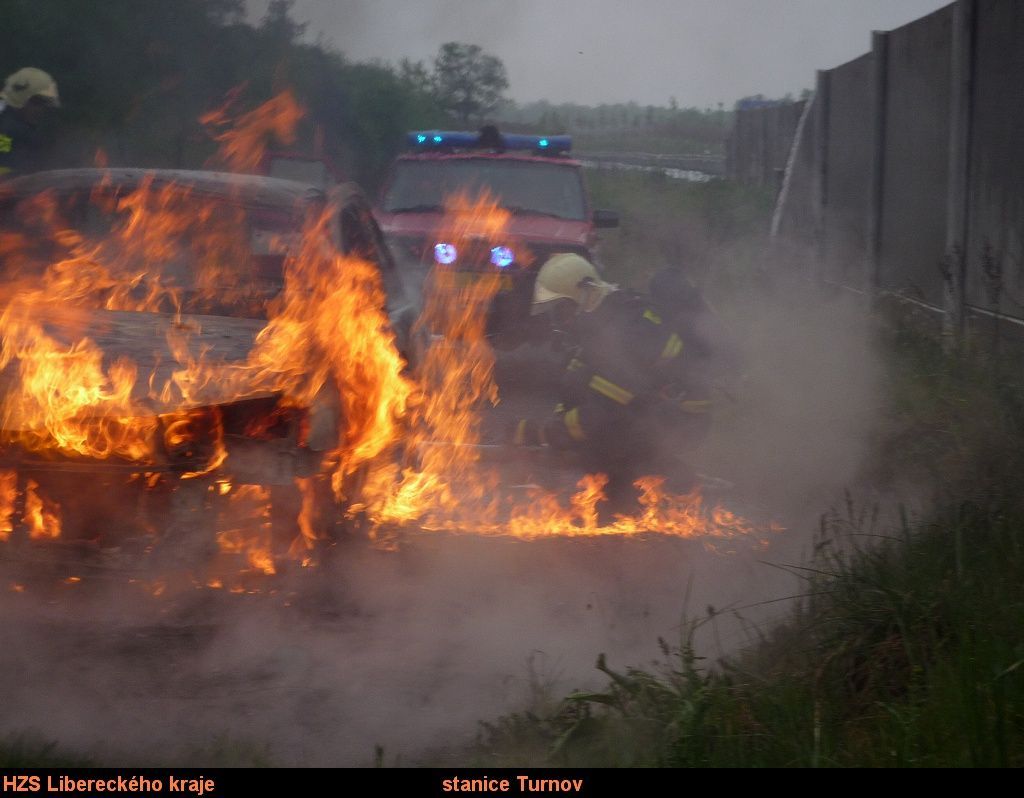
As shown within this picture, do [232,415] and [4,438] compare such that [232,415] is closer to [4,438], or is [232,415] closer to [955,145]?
[4,438]

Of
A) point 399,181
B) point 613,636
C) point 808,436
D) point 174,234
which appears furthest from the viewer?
point 399,181

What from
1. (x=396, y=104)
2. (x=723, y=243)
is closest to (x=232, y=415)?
(x=723, y=243)

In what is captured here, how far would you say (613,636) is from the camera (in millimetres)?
4867

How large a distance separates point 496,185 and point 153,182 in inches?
255

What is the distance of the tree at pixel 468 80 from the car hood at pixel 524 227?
4423 millimetres

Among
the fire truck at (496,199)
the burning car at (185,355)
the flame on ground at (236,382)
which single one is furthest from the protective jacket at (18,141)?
the fire truck at (496,199)

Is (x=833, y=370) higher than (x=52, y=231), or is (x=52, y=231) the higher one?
(x=52, y=231)

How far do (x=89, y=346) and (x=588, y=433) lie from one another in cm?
257

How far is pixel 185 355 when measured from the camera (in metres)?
4.54

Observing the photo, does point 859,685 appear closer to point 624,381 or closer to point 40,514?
point 624,381

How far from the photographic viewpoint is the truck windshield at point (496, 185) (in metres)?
11.6

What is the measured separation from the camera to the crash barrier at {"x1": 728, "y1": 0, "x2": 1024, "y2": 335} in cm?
840

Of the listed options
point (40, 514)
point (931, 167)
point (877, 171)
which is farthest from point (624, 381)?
point (877, 171)

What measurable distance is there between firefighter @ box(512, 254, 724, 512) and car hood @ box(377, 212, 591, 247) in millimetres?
4433
